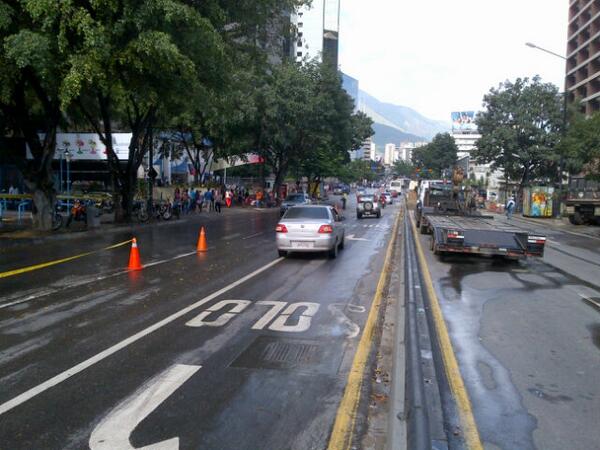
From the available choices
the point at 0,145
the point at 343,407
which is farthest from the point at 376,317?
the point at 0,145

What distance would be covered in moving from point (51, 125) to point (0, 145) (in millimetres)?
4685

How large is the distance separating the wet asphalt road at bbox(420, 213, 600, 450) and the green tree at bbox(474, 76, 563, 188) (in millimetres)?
40962

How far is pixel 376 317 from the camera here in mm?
8383

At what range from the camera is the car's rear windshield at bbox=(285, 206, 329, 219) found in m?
15.4

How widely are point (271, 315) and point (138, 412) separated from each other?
373 centimetres

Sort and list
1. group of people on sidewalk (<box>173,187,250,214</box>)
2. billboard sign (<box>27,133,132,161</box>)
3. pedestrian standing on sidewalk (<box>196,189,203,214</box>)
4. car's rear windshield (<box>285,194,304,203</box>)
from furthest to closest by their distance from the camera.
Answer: pedestrian standing on sidewalk (<box>196,189,203,214</box>), car's rear windshield (<box>285,194,304,203</box>), group of people on sidewalk (<box>173,187,250,214</box>), billboard sign (<box>27,133,132,161</box>)

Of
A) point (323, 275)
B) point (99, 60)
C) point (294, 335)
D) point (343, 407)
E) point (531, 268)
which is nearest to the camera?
point (343, 407)

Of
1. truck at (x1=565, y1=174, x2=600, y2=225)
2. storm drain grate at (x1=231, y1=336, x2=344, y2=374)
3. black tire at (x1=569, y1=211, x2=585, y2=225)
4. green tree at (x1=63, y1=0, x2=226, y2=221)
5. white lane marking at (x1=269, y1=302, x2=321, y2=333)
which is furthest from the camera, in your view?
black tire at (x1=569, y1=211, x2=585, y2=225)

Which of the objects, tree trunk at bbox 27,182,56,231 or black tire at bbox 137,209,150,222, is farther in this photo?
black tire at bbox 137,209,150,222

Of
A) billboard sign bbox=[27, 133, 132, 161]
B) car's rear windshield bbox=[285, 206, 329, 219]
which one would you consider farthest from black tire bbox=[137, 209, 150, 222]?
car's rear windshield bbox=[285, 206, 329, 219]

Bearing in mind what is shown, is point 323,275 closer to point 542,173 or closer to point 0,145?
point 0,145

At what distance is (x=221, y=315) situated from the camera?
27.4 ft

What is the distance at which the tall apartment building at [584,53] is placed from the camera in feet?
230

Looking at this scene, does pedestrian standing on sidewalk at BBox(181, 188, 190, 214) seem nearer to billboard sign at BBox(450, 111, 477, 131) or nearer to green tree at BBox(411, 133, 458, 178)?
green tree at BBox(411, 133, 458, 178)
